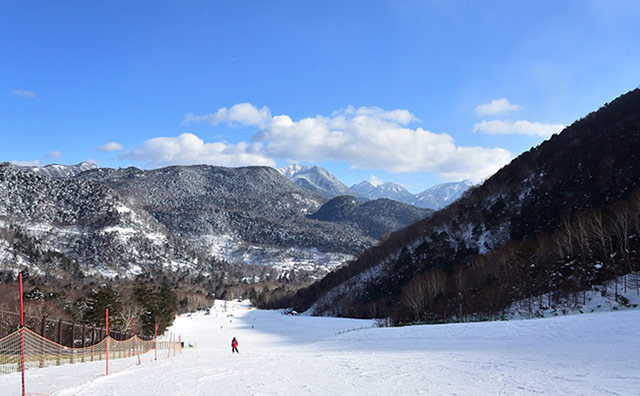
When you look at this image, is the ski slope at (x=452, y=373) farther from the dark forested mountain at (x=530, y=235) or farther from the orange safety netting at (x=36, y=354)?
the dark forested mountain at (x=530, y=235)

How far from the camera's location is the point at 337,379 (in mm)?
14641

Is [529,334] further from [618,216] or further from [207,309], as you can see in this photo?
[207,309]

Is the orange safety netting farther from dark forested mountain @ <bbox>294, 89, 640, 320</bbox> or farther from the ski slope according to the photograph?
dark forested mountain @ <bbox>294, 89, 640, 320</bbox>

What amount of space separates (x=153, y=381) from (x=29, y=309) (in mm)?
49608

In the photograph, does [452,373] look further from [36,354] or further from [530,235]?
[530,235]

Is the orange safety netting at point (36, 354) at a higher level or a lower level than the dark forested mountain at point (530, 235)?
lower

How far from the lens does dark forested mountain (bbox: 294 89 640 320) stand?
4181 centimetres

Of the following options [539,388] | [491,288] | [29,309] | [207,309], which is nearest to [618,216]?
[491,288]

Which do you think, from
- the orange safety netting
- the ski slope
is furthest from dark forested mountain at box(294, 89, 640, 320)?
the orange safety netting

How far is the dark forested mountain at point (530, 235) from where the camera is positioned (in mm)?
41812

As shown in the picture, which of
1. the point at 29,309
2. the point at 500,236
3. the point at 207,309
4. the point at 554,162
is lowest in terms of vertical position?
the point at 207,309

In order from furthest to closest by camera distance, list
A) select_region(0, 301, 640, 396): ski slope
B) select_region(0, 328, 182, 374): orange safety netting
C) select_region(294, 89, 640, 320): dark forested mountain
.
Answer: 1. select_region(294, 89, 640, 320): dark forested mountain
2. select_region(0, 328, 182, 374): orange safety netting
3. select_region(0, 301, 640, 396): ski slope

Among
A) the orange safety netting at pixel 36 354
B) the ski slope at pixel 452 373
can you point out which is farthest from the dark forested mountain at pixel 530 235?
the orange safety netting at pixel 36 354

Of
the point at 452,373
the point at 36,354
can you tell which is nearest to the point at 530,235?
the point at 452,373
